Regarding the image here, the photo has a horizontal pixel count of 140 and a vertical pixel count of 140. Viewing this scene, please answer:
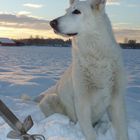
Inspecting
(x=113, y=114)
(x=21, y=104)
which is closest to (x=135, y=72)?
(x=21, y=104)

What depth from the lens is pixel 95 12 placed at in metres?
5.22

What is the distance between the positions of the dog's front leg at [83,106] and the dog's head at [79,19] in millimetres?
557

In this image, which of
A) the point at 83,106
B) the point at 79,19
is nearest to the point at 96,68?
the point at 83,106

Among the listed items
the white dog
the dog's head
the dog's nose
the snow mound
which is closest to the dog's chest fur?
the white dog

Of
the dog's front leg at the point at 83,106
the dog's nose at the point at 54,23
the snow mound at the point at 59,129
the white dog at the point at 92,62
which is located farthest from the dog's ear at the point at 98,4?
the snow mound at the point at 59,129

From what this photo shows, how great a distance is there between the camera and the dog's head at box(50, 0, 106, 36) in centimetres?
521

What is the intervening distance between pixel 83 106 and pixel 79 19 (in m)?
1.11

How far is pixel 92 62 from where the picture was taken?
5.31 metres

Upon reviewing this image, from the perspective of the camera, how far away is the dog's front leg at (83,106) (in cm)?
527

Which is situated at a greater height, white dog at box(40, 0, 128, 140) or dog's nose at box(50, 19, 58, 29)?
dog's nose at box(50, 19, 58, 29)

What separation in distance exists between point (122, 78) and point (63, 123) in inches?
38.8

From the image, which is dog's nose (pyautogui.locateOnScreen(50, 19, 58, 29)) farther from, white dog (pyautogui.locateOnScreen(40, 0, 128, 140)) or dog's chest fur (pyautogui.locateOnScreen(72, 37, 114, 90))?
dog's chest fur (pyautogui.locateOnScreen(72, 37, 114, 90))

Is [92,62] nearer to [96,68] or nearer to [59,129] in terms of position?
[96,68]

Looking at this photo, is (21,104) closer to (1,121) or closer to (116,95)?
(1,121)
